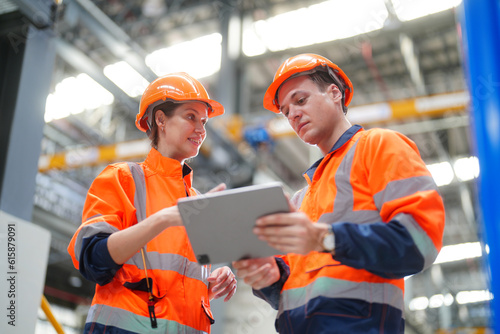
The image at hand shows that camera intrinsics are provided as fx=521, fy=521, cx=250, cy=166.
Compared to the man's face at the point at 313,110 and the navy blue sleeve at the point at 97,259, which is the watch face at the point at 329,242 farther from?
the navy blue sleeve at the point at 97,259

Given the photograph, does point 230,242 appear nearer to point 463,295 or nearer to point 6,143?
point 6,143

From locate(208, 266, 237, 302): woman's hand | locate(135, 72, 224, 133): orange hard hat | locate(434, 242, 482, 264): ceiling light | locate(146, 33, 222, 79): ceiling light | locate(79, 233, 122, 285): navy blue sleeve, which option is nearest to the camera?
locate(79, 233, 122, 285): navy blue sleeve

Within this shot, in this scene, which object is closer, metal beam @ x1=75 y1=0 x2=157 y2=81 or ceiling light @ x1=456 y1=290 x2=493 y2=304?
metal beam @ x1=75 y1=0 x2=157 y2=81

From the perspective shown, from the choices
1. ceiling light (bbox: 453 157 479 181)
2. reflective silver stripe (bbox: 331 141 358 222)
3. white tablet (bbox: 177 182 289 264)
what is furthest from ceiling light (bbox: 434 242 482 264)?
white tablet (bbox: 177 182 289 264)

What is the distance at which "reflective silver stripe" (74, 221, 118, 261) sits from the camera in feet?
8.26

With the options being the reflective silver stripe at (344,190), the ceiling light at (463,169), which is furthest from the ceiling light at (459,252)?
the reflective silver stripe at (344,190)

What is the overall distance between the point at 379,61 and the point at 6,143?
11.7 meters

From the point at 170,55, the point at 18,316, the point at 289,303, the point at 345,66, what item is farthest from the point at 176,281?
the point at 345,66

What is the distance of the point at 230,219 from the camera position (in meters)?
2.04

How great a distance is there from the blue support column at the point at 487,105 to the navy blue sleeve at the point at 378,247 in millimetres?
717

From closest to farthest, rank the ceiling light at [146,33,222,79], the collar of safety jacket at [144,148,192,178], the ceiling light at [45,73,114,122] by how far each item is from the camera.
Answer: the collar of safety jacket at [144,148,192,178] → the ceiling light at [146,33,222,79] → the ceiling light at [45,73,114,122]

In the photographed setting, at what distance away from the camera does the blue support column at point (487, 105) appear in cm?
115

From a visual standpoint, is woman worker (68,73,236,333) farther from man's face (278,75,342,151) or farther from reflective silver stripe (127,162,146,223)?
man's face (278,75,342,151)

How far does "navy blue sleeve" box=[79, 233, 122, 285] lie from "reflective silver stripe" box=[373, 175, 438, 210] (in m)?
1.30
